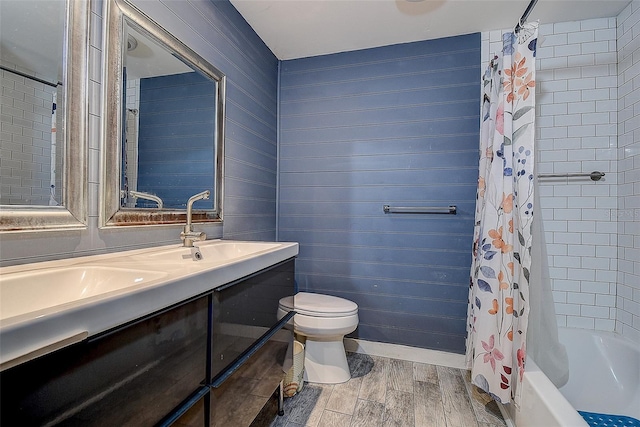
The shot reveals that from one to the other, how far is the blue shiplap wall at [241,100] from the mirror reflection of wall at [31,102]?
421 millimetres

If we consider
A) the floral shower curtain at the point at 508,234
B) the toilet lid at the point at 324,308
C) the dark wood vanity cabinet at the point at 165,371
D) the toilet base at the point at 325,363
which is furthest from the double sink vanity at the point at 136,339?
the floral shower curtain at the point at 508,234

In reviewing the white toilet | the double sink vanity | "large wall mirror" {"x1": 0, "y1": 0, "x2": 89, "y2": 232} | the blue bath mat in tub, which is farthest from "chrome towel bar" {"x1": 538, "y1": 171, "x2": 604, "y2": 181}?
"large wall mirror" {"x1": 0, "y1": 0, "x2": 89, "y2": 232}

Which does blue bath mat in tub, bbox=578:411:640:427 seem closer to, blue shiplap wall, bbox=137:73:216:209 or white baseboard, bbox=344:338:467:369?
white baseboard, bbox=344:338:467:369

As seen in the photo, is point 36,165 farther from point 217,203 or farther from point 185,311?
point 217,203

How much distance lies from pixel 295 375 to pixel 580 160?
2199 mm

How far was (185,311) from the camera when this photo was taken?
0.77 meters

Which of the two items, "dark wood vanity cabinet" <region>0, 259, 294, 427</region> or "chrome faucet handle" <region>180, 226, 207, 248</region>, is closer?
"dark wood vanity cabinet" <region>0, 259, 294, 427</region>

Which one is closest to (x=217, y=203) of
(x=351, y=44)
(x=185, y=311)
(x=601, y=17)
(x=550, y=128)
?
(x=185, y=311)

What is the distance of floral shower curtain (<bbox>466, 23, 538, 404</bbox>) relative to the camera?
141 cm

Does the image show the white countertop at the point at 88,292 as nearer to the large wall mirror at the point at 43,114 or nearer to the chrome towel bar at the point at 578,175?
the large wall mirror at the point at 43,114

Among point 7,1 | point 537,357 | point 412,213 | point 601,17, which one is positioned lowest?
point 537,357

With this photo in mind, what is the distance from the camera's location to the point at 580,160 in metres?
1.88

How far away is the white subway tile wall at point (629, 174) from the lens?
164 centimetres

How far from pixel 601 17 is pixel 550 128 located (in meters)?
0.73
